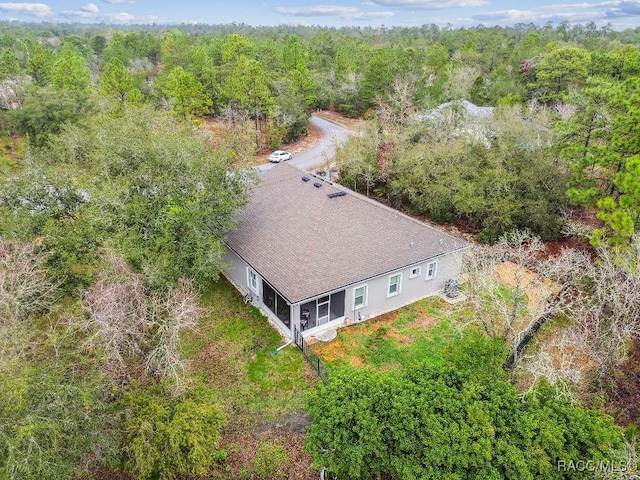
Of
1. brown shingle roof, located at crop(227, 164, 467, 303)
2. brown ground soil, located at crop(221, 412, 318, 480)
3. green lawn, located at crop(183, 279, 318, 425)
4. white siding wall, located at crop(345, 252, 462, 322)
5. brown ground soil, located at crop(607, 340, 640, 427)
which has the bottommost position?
brown ground soil, located at crop(221, 412, 318, 480)

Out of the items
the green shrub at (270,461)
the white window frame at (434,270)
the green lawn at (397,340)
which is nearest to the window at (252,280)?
the green lawn at (397,340)

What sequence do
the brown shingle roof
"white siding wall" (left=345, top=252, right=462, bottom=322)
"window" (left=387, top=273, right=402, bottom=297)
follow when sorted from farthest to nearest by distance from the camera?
"window" (left=387, top=273, right=402, bottom=297) → "white siding wall" (left=345, top=252, right=462, bottom=322) → the brown shingle roof

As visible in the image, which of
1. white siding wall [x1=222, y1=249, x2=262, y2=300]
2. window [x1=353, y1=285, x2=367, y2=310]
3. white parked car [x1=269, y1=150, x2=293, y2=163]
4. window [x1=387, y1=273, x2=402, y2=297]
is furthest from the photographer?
white parked car [x1=269, y1=150, x2=293, y2=163]

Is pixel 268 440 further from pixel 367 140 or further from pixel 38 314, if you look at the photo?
pixel 367 140

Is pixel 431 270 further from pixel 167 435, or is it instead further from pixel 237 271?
pixel 167 435

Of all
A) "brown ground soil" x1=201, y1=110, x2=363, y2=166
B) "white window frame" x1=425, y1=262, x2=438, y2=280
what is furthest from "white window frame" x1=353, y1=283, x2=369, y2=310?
"brown ground soil" x1=201, y1=110, x2=363, y2=166

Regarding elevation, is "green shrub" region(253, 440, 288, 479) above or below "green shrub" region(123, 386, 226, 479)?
below

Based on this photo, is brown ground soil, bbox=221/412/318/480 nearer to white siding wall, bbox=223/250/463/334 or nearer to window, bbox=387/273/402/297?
white siding wall, bbox=223/250/463/334
